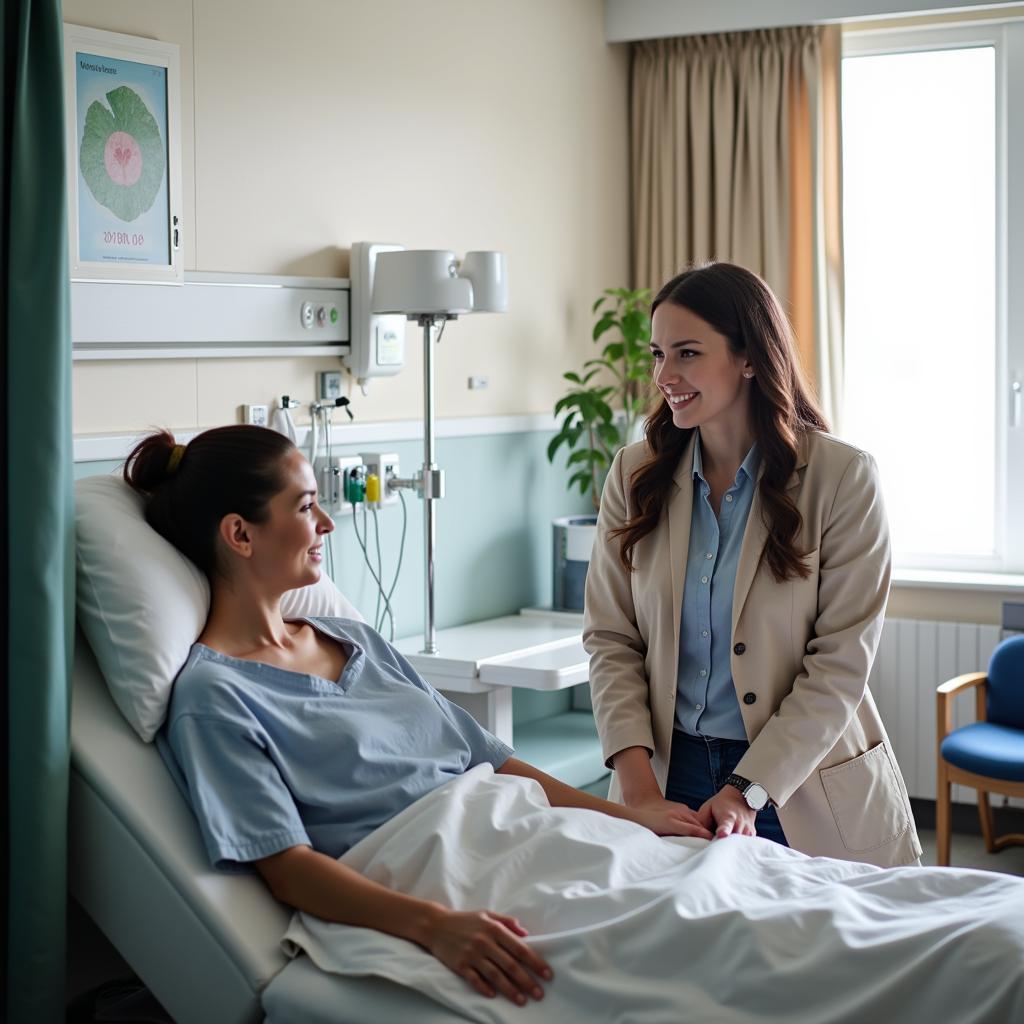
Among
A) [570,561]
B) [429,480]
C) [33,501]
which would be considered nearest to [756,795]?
[33,501]

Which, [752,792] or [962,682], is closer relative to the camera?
[752,792]

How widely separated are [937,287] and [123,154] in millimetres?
2719

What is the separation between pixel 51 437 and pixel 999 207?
3.34 m

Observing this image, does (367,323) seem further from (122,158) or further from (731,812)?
(731,812)

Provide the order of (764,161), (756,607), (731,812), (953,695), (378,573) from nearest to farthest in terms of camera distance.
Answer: (731,812) < (756,607) < (378,573) < (953,695) < (764,161)

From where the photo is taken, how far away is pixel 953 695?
3773mm

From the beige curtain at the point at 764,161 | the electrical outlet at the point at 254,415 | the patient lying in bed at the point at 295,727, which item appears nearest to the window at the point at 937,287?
the beige curtain at the point at 764,161

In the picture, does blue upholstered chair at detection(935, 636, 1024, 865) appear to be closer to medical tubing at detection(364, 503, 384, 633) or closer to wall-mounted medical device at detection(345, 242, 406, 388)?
medical tubing at detection(364, 503, 384, 633)

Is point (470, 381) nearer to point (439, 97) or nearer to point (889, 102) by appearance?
point (439, 97)

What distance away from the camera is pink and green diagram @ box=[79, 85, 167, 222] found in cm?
271

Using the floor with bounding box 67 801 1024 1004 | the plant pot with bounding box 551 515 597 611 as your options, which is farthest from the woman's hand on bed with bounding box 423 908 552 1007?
the plant pot with bounding box 551 515 597 611

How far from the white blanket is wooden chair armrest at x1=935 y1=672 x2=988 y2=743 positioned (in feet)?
6.47

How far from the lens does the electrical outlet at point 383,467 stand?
3420mm

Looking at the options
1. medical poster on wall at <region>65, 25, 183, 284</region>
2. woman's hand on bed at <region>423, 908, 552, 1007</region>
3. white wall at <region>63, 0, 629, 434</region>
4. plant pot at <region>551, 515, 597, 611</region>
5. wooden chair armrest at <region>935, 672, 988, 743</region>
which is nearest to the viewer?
woman's hand on bed at <region>423, 908, 552, 1007</region>
